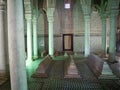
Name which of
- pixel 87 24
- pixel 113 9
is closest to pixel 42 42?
pixel 87 24

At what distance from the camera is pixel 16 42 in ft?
15.7

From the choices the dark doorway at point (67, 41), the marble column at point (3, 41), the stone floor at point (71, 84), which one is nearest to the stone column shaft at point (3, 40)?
the marble column at point (3, 41)

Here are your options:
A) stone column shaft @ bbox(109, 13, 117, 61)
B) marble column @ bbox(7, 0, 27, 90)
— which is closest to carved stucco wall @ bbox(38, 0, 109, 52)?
stone column shaft @ bbox(109, 13, 117, 61)

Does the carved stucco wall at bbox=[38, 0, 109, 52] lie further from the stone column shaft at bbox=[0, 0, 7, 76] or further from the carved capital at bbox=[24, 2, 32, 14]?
the stone column shaft at bbox=[0, 0, 7, 76]

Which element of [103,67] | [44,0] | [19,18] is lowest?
[103,67]

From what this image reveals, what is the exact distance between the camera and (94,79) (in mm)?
9484

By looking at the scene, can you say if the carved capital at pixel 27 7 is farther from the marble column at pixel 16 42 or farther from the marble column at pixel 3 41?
the marble column at pixel 16 42

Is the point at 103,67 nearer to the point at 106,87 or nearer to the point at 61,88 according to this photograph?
the point at 106,87

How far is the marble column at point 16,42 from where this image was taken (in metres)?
4.71


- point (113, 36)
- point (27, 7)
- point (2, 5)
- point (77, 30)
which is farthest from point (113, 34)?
point (77, 30)

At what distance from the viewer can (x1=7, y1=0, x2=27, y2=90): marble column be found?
471 centimetres

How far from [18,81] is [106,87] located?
4714mm

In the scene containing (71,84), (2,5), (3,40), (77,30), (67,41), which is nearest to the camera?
(71,84)

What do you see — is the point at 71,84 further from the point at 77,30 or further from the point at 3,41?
the point at 77,30
